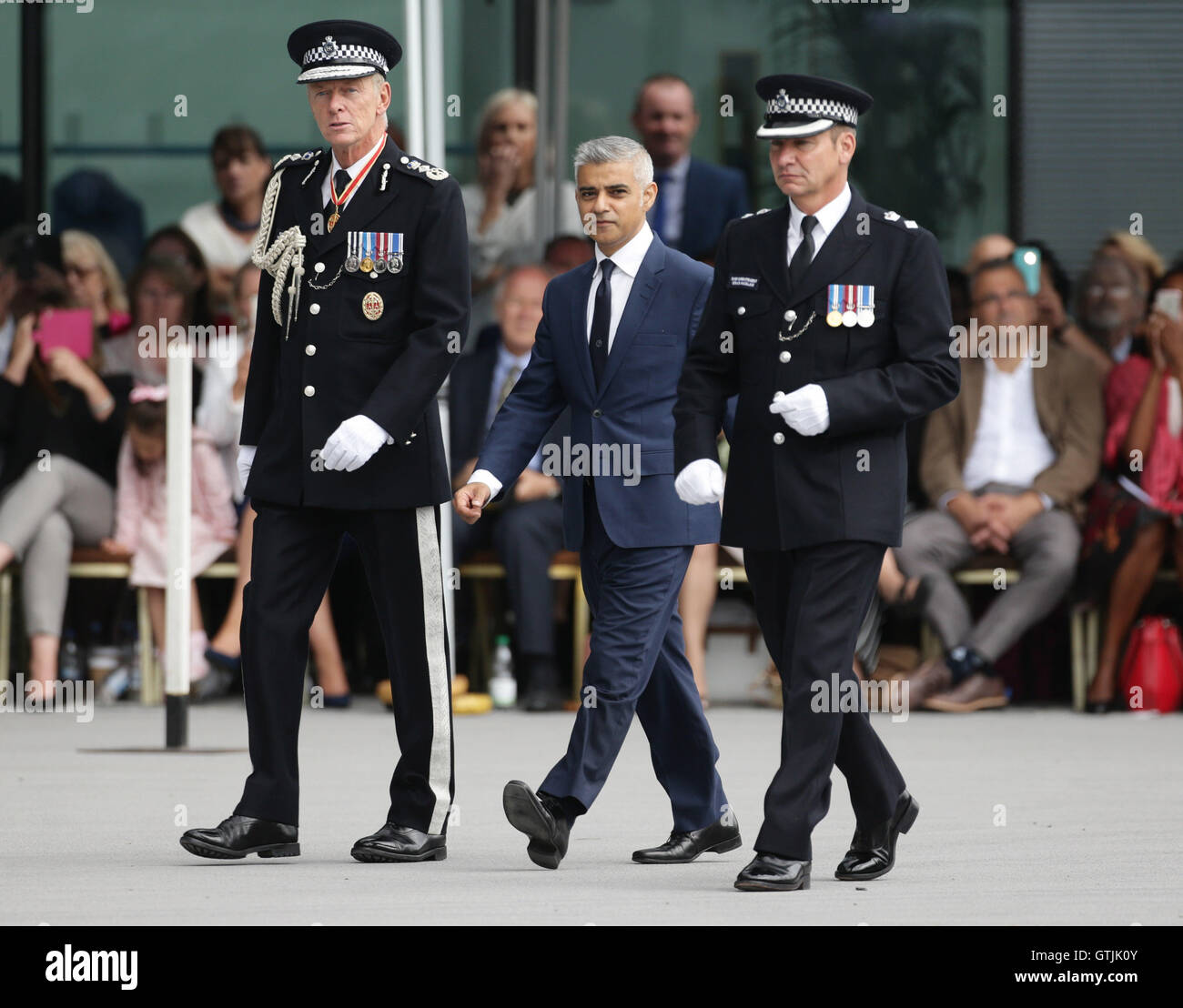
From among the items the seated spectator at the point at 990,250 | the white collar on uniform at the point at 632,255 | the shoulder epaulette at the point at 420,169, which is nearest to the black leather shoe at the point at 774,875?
the white collar on uniform at the point at 632,255

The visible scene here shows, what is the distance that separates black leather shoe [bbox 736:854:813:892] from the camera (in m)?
5.43

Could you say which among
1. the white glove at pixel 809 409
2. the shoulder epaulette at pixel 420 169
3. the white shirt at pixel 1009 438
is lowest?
the white shirt at pixel 1009 438

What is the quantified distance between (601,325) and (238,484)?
15.1ft

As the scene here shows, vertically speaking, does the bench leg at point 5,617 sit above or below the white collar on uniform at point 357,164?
below

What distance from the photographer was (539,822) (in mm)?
5812

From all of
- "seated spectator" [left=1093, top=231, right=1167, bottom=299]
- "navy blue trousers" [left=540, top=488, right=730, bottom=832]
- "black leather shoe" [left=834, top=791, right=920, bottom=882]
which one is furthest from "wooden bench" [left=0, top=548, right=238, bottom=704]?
"black leather shoe" [left=834, top=791, right=920, bottom=882]

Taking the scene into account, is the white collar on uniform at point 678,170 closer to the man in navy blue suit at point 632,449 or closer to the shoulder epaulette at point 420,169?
the man in navy blue suit at point 632,449

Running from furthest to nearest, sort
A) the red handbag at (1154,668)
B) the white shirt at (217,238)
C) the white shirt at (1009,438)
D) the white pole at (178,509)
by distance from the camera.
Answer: the white shirt at (217,238)
the white shirt at (1009,438)
the red handbag at (1154,668)
the white pole at (178,509)

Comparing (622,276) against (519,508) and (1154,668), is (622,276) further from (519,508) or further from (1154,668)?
(1154,668)

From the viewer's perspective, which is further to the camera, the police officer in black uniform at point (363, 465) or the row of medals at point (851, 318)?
the police officer in black uniform at point (363, 465)

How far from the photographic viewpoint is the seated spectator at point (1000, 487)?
1003cm

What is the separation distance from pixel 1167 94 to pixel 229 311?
4904mm

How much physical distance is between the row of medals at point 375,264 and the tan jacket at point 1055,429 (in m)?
4.61

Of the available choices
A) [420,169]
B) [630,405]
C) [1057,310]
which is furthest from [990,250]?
[420,169]
